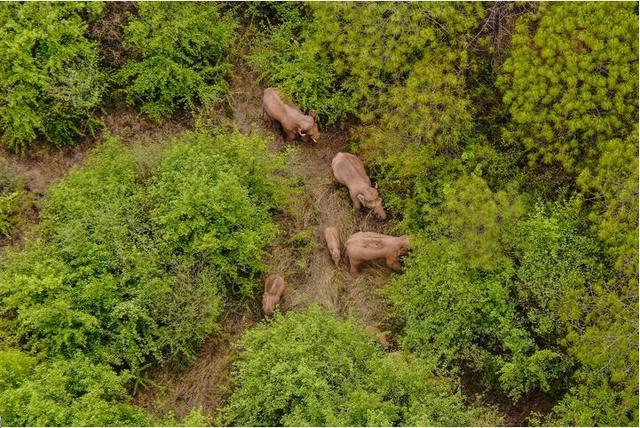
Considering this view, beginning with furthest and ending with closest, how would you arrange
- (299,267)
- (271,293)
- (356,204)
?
(356,204) → (299,267) → (271,293)

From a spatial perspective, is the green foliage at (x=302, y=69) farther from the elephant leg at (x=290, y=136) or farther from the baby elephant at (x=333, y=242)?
the baby elephant at (x=333, y=242)

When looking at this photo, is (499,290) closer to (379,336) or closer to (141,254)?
(379,336)

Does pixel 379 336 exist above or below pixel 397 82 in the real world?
below

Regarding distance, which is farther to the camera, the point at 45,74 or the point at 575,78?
the point at 45,74

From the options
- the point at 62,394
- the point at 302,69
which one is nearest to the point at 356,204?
the point at 302,69

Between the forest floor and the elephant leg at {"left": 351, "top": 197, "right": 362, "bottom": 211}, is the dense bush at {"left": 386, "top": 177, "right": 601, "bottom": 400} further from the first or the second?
the elephant leg at {"left": 351, "top": 197, "right": 362, "bottom": 211}

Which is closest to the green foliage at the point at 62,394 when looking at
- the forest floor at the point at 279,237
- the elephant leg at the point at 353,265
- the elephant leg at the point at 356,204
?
the forest floor at the point at 279,237
